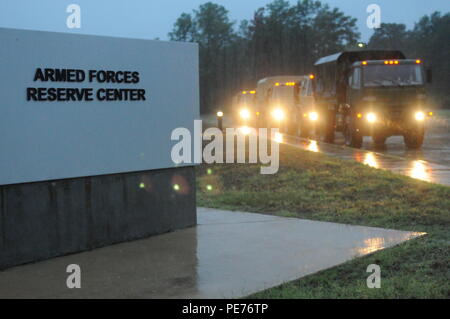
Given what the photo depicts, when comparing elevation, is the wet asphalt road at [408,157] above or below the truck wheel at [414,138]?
below

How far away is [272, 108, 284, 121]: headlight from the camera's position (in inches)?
1420

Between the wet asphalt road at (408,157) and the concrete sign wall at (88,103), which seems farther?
the wet asphalt road at (408,157)

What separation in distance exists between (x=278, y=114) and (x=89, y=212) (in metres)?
29.1

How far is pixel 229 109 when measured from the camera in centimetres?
11056

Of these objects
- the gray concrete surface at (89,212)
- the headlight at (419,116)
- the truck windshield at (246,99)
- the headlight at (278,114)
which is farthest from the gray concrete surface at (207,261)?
the truck windshield at (246,99)

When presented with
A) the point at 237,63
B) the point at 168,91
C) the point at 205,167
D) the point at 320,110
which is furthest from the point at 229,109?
the point at 168,91

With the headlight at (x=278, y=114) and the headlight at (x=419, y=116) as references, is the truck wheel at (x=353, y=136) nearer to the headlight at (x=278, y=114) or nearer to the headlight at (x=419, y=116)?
the headlight at (x=419, y=116)

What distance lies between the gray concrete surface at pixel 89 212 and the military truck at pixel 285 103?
21132 millimetres

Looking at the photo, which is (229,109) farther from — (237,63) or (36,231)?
(36,231)

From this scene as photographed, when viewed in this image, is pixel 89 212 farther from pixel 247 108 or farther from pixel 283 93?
pixel 247 108

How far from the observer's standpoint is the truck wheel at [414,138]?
23062 mm

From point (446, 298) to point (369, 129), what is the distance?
17459 mm

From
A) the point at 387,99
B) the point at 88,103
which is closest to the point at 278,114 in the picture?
the point at 387,99

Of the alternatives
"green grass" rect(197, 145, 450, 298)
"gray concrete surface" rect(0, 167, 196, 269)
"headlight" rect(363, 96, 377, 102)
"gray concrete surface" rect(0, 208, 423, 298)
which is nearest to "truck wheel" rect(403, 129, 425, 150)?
"headlight" rect(363, 96, 377, 102)
